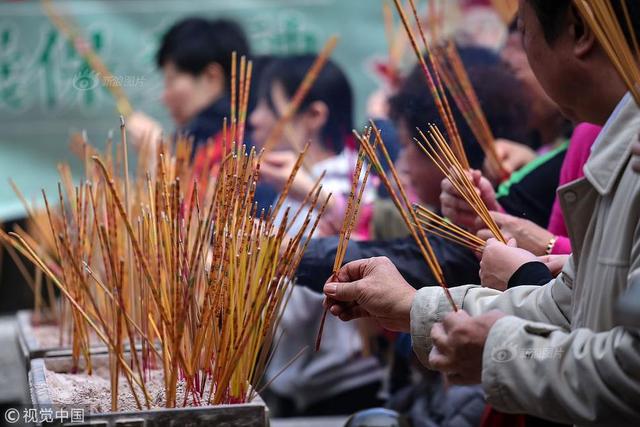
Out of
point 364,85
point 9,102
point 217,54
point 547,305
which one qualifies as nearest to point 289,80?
point 217,54

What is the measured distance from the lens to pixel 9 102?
3588 millimetres

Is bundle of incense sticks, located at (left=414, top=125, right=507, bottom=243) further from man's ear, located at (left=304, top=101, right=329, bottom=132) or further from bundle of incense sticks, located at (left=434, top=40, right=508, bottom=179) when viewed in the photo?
man's ear, located at (left=304, top=101, right=329, bottom=132)

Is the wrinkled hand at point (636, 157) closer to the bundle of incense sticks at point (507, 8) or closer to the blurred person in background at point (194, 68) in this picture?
the bundle of incense sticks at point (507, 8)

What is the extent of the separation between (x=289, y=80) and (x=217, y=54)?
37 centimetres

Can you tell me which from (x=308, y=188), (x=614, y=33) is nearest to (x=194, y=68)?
(x=308, y=188)

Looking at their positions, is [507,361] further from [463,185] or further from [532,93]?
[532,93]

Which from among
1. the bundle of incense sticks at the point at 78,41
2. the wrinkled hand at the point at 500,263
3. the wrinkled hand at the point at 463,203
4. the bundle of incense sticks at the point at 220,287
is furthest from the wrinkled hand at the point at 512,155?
the bundle of incense sticks at the point at 78,41

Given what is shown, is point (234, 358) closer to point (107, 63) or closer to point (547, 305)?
point (547, 305)

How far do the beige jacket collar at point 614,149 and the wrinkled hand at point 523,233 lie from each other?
1.75 ft

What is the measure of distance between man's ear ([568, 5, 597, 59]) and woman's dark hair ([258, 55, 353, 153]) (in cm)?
183

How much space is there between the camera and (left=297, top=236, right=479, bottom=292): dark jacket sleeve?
5.47 ft

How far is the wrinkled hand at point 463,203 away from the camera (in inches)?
67.4

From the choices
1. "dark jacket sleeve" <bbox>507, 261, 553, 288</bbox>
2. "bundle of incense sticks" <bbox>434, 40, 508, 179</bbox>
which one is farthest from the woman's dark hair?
"dark jacket sleeve" <bbox>507, 261, 553, 288</bbox>

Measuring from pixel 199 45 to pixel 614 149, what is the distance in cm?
239
